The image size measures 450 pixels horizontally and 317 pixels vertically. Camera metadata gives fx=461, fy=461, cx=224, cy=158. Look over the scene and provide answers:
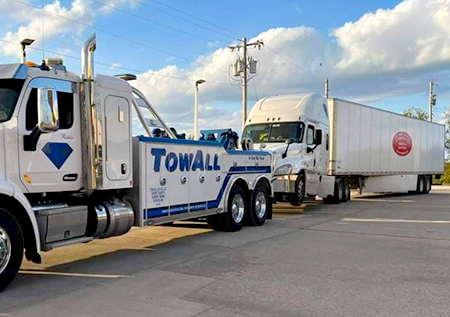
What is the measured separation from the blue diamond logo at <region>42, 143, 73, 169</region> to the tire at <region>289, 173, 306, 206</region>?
29.8ft

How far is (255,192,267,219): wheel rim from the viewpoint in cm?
1149

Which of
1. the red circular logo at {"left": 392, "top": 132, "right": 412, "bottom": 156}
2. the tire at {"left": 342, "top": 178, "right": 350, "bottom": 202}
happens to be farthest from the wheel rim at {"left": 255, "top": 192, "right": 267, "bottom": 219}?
the red circular logo at {"left": 392, "top": 132, "right": 412, "bottom": 156}

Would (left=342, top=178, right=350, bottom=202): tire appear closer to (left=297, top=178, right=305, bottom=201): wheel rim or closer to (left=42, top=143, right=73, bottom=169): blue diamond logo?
(left=297, top=178, right=305, bottom=201): wheel rim

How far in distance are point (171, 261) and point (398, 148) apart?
18548 mm

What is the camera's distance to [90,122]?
687 cm

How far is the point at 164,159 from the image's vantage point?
821 centimetres

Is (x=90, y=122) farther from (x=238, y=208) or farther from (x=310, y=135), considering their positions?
(x=310, y=135)

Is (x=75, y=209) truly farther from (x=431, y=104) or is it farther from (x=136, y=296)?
(x=431, y=104)

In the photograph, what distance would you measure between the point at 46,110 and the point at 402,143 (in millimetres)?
21164

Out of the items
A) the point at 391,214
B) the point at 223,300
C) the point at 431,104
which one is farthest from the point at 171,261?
the point at 431,104

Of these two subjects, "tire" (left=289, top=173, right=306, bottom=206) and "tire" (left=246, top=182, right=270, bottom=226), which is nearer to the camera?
"tire" (left=246, top=182, right=270, bottom=226)

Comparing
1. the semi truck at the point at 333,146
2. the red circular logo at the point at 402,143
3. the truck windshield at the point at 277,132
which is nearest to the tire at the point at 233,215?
the semi truck at the point at 333,146

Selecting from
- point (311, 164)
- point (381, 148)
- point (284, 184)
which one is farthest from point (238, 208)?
point (381, 148)

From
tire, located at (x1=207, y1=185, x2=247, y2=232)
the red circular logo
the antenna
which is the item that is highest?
the antenna
